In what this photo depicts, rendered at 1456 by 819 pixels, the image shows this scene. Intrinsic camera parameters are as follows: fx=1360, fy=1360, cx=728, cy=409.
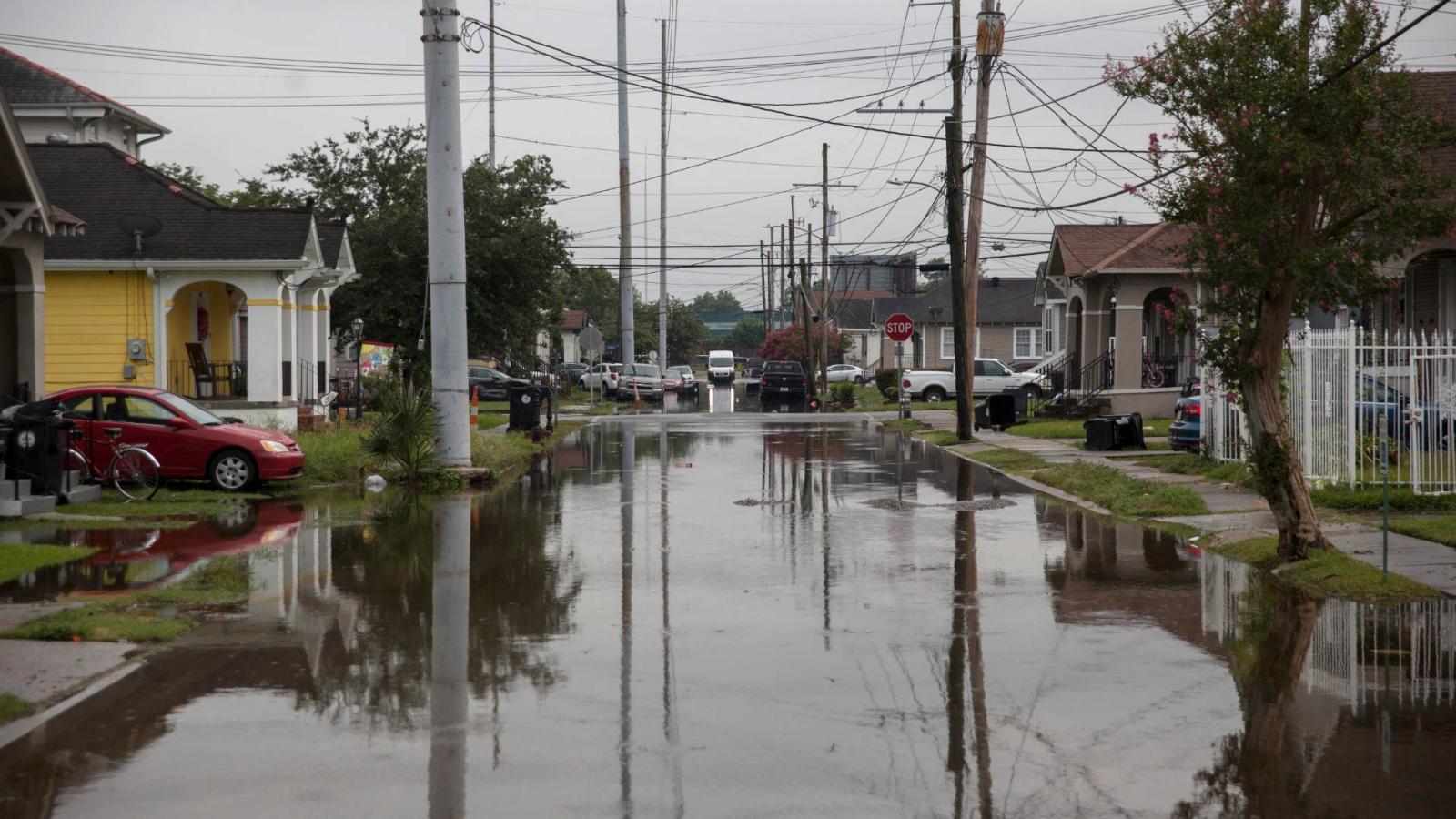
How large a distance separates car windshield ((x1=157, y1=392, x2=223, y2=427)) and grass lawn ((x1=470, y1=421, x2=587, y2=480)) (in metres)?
4.18

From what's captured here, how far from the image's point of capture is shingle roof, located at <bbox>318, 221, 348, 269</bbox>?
1222 inches

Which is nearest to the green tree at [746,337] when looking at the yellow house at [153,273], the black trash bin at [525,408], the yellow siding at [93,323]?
the black trash bin at [525,408]

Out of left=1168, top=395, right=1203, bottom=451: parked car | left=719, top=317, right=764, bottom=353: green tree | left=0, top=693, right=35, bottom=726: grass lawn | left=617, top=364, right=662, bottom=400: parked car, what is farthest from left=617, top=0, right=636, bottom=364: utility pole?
left=719, top=317, right=764, bottom=353: green tree

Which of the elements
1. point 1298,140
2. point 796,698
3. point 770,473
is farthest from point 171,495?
point 1298,140

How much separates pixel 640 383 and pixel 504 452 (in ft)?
115

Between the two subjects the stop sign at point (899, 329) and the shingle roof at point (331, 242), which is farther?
the stop sign at point (899, 329)

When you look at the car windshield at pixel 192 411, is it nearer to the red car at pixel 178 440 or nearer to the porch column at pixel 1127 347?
the red car at pixel 178 440

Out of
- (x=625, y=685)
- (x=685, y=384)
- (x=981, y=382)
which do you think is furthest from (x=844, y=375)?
(x=625, y=685)

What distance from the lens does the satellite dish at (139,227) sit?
2602cm

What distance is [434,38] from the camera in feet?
69.7

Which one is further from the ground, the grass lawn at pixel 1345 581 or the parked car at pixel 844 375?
the parked car at pixel 844 375

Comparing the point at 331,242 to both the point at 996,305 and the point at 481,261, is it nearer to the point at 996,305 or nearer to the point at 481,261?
the point at 481,261

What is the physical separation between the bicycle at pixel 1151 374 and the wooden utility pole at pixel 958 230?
975 cm

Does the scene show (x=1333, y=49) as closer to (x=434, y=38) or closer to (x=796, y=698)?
(x=796, y=698)
